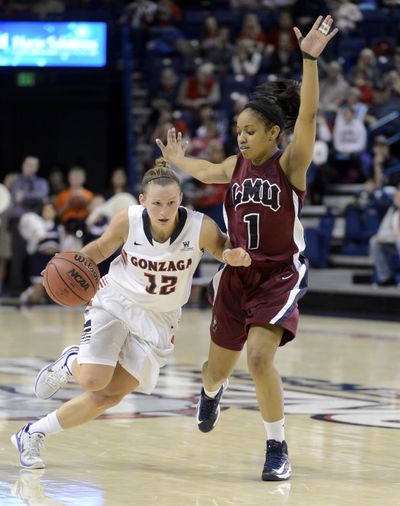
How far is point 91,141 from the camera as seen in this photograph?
60.7 ft

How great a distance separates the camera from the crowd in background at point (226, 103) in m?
15.1

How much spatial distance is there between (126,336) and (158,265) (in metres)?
0.34

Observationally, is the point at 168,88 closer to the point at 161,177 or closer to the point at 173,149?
the point at 173,149

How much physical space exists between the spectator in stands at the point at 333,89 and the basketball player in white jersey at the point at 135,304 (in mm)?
12038

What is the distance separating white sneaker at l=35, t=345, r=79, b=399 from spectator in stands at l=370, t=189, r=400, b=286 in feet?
29.7

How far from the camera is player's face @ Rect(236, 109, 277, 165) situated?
5.55 m

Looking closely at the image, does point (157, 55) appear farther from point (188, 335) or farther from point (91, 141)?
point (188, 335)

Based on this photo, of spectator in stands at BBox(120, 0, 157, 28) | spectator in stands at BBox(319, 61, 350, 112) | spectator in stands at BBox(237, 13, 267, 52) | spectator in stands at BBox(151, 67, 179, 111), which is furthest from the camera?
spectator in stands at BBox(120, 0, 157, 28)

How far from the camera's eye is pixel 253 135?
5.55 meters

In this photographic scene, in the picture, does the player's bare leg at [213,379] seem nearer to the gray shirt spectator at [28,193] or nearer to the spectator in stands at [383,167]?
the gray shirt spectator at [28,193]

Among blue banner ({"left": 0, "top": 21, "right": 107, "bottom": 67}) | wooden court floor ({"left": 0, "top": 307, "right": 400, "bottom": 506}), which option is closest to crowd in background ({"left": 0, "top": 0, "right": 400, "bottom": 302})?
blue banner ({"left": 0, "top": 21, "right": 107, "bottom": 67})

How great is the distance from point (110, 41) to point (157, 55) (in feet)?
5.43

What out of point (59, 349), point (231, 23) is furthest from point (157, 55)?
point (59, 349)

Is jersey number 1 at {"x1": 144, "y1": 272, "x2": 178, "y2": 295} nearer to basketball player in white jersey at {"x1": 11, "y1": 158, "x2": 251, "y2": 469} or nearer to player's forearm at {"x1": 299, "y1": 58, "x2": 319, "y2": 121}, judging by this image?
basketball player in white jersey at {"x1": 11, "y1": 158, "x2": 251, "y2": 469}
